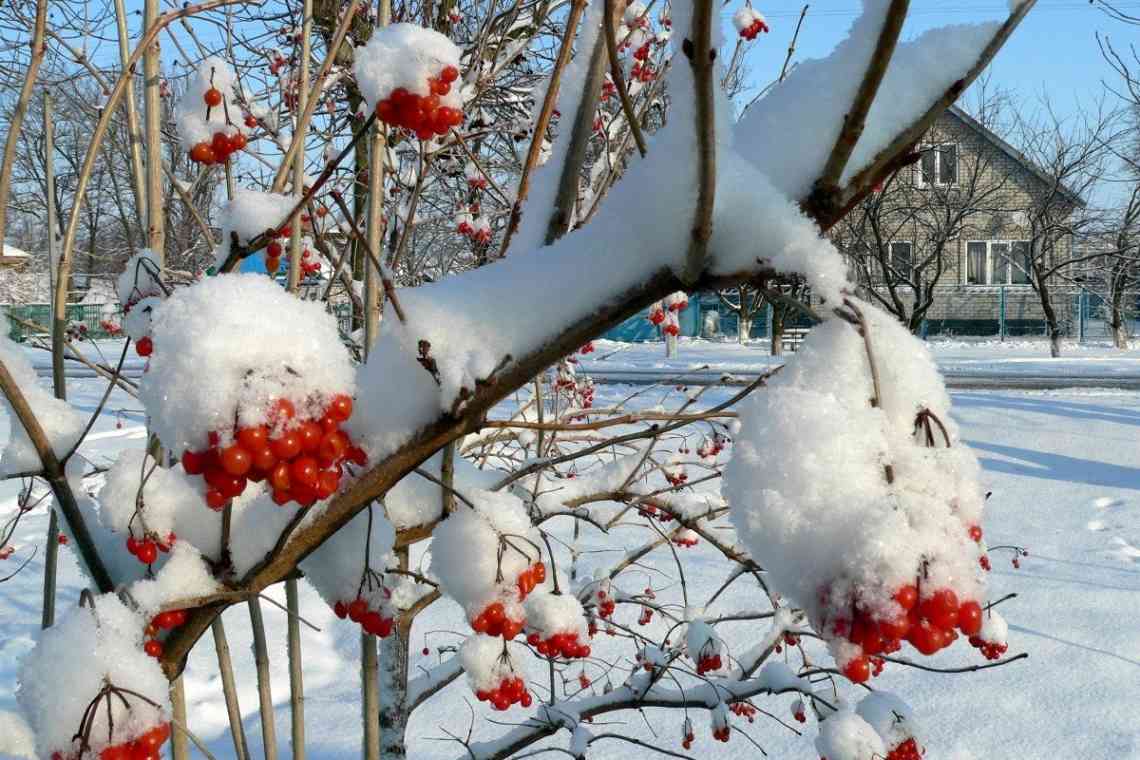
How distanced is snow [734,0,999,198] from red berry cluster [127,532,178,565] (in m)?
0.89

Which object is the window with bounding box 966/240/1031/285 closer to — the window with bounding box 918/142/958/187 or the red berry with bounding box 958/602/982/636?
the window with bounding box 918/142/958/187

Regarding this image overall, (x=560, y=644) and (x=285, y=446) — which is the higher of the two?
(x=285, y=446)

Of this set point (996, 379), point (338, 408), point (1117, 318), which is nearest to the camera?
point (338, 408)

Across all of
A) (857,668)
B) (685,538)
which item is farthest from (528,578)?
(685,538)

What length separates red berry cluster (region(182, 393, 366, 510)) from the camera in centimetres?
84

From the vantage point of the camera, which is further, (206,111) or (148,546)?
(206,111)

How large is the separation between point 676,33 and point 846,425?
0.40m

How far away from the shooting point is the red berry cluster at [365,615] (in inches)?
53.3

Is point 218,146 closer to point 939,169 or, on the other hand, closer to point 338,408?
point 338,408

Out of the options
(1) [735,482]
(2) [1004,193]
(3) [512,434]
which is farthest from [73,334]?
(2) [1004,193]

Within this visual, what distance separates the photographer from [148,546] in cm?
119

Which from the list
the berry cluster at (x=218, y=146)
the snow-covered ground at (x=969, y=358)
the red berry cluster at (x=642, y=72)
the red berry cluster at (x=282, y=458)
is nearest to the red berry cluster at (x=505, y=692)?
the red berry cluster at (x=282, y=458)

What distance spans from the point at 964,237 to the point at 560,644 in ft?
85.1

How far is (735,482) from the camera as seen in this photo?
86 centimetres
